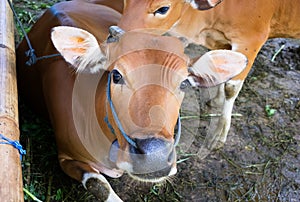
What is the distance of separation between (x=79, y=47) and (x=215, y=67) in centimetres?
71

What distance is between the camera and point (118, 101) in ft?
7.32

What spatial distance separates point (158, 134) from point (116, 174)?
1.07m

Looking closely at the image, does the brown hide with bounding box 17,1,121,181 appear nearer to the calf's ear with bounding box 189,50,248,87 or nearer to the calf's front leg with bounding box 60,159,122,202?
the calf's front leg with bounding box 60,159,122,202

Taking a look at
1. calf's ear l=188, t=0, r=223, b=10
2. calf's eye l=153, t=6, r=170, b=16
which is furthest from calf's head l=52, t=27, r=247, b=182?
calf's ear l=188, t=0, r=223, b=10

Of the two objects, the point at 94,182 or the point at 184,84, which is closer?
the point at 184,84

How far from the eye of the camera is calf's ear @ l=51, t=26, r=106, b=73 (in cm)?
226

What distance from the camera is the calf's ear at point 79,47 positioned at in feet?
7.41

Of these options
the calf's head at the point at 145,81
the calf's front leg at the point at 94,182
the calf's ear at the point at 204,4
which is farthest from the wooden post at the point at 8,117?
the calf's ear at the point at 204,4

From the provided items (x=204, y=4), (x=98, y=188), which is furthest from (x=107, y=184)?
(x=204, y=4)

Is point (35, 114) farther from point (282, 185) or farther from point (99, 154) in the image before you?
point (282, 185)

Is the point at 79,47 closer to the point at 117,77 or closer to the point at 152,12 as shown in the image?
the point at 117,77

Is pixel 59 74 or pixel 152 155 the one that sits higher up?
pixel 152 155

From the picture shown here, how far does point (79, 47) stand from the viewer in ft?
7.66

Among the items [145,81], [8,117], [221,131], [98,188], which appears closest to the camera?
[145,81]
